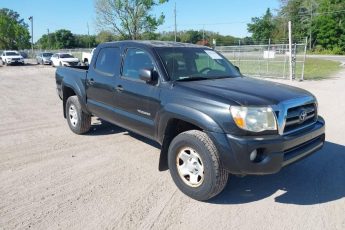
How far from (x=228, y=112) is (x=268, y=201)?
122cm

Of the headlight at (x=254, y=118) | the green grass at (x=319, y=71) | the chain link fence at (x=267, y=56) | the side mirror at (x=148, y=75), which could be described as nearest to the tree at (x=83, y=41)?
the green grass at (x=319, y=71)

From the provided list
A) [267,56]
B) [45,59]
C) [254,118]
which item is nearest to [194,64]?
[254,118]

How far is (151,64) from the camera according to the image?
4.82 m

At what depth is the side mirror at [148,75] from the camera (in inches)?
177

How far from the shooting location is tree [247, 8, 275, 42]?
84.3 meters

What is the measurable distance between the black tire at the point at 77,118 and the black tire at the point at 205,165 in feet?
9.72

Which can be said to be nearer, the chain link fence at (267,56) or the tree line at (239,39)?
the chain link fence at (267,56)

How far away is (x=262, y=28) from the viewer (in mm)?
87500

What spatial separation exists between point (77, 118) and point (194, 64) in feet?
9.35

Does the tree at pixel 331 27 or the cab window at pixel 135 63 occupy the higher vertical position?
the tree at pixel 331 27

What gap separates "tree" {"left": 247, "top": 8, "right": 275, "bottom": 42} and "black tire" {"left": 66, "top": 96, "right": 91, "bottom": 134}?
80.5 meters

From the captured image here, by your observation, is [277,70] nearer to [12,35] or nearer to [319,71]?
[319,71]

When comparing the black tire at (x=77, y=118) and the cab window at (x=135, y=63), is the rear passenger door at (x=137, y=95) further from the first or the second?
the black tire at (x=77, y=118)

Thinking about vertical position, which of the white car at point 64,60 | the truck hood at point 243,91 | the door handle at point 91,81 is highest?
the white car at point 64,60
